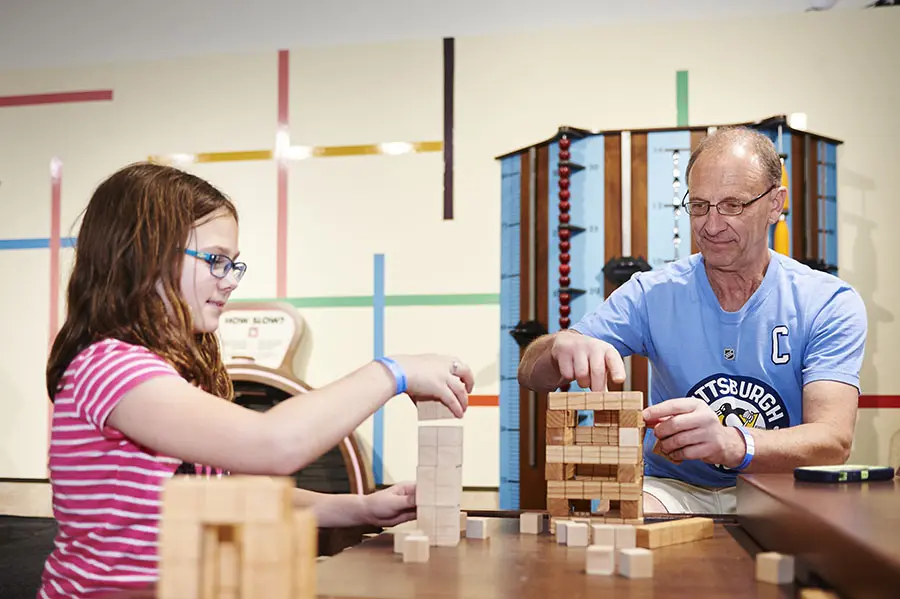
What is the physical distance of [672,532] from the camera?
1145mm

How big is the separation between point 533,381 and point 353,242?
185cm

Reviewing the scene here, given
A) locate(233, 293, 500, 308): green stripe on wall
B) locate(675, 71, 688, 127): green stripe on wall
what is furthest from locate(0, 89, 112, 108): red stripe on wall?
locate(675, 71, 688, 127): green stripe on wall

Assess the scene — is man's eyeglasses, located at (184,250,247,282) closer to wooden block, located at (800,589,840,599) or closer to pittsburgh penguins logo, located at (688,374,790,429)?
wooden block, located at (800,589,840,599)

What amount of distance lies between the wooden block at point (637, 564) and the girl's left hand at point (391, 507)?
430 millimetres

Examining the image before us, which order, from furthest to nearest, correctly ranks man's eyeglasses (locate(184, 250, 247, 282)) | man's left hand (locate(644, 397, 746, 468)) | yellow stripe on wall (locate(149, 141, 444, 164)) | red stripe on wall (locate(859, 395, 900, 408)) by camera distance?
yellow stripe on wall (locate(149, 141, 444, 164)) < red stripe on wall (locate(859, 395, 900, 408)) < man's left hand (locate(644, 397, 746, 468)) < man's eyeglasses (locate(184, 250, 247, 282))

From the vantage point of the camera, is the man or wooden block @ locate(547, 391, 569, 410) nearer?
wooden block @ locate(547, 391, 569, 410)

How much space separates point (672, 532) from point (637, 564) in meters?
0.25

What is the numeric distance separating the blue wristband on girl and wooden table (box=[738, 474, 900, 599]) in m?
0.47

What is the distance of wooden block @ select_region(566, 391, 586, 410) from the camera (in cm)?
128

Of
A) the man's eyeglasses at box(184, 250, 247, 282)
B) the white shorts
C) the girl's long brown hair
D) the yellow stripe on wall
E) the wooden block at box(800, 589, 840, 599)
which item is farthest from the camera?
the yellow stripe on wall

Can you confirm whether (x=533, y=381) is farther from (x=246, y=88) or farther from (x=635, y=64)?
(x=246, y=88)

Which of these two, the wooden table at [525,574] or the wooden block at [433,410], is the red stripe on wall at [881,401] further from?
the wooden block at [433,410]

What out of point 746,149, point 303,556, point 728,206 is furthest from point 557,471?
point 746,149

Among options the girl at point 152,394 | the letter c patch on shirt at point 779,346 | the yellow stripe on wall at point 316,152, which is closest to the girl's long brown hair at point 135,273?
the girl at point 152,394
